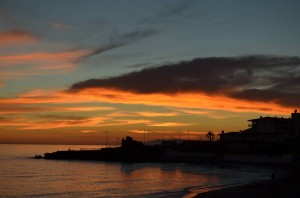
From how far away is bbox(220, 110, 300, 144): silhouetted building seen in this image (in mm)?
119000

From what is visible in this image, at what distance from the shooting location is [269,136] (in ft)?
390

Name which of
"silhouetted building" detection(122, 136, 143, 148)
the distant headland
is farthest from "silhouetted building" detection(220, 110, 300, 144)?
"silhouetted building" detection(122, 136, 143, 148)

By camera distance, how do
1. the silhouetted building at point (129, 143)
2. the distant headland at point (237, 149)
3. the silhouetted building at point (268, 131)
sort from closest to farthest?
the distant headland at point (237, 149), the silhouetted building at point (268, 131), the silhouetted building at point (129, 143)

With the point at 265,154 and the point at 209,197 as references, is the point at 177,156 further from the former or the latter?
the point at 209,197

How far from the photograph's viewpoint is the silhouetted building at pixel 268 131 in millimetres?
119000

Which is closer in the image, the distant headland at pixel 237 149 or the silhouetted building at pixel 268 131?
the distant headland at pixel 237 149

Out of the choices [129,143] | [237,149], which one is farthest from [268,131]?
[129,143]

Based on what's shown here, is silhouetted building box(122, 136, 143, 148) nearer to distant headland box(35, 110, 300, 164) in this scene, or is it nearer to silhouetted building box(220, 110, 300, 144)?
distant headland box(35, 110, 300, 164)

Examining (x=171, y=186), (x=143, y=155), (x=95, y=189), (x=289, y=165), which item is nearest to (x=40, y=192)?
(x=95, y=189)

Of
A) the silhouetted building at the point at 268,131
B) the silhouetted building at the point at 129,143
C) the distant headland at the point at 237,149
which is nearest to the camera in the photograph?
the distant headland at the point at 237,149

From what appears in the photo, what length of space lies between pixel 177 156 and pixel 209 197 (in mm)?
88397

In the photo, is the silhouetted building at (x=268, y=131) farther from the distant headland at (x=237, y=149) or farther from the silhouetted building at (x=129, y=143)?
the silhouetted building at (x=129, y=143)

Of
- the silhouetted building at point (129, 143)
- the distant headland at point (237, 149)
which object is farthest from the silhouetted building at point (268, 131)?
the silhouetted building at point (129, 143)

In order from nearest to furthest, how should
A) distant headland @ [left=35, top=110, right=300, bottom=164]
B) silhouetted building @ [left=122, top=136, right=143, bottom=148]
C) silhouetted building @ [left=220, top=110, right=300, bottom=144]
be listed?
distant headland @ [left=35, top=110, right=300, bottom=164], silhouetted building @ [left=220, top=110, right=300, bottom=144], silhouetted building @ [left=122, top=136, right=143, bottom=148]
